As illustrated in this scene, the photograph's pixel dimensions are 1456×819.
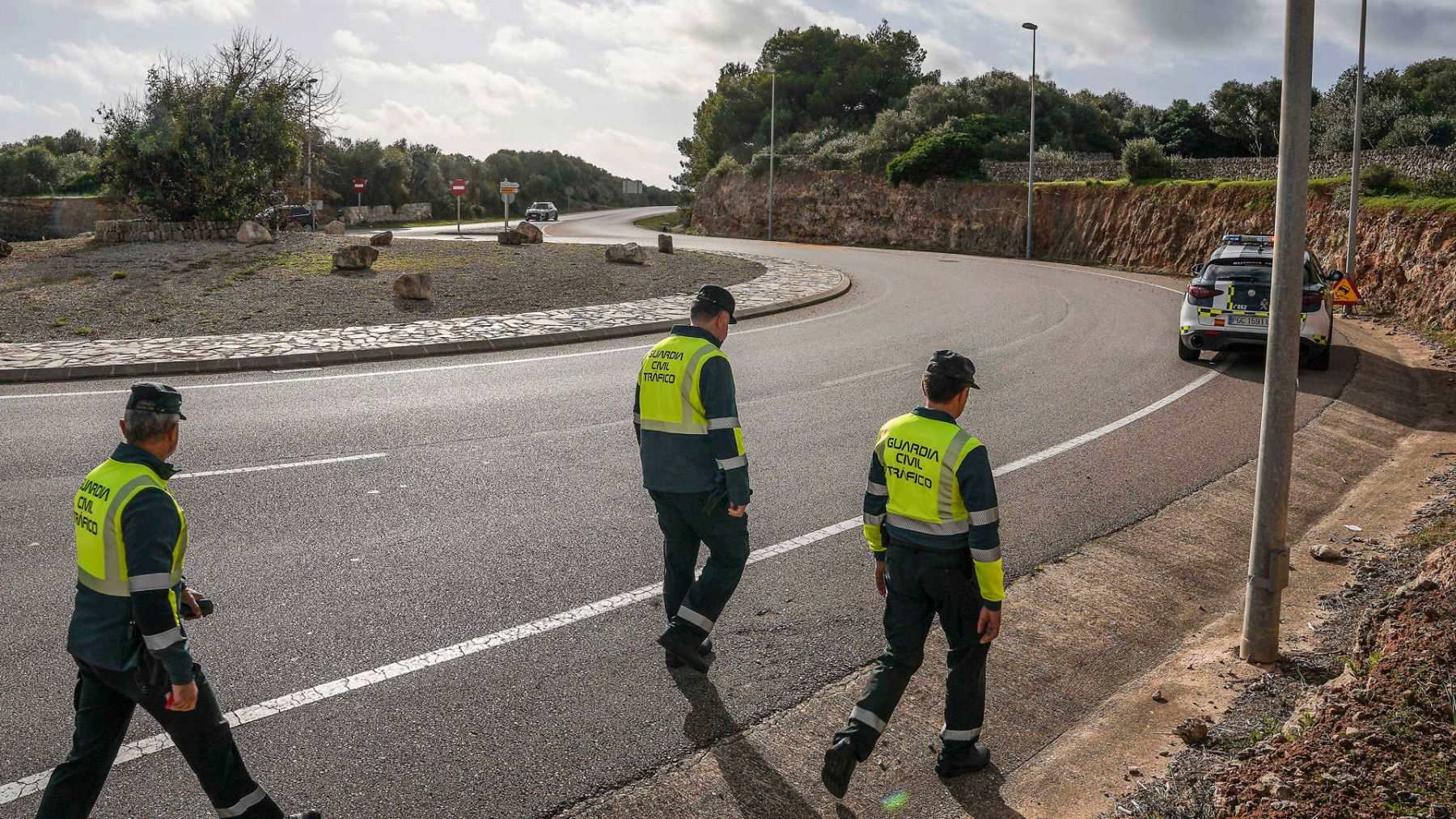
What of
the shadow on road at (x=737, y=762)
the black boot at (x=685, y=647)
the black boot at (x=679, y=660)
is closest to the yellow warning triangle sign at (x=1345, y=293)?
the black boot at (x=679, y=660)

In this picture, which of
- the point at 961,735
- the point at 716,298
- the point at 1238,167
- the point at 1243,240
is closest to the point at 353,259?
the point at 1243,240

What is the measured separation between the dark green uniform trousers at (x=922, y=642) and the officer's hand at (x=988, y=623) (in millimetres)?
61

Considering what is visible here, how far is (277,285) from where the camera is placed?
67.2 feet

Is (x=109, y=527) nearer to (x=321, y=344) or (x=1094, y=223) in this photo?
(x=321, y=344)

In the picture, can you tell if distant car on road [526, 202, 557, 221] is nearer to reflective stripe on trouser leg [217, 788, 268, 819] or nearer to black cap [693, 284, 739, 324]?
black cap [693, 284, 739, 324]

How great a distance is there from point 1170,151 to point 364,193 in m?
47.8

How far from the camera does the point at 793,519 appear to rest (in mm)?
8062

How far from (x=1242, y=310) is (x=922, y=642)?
1171cm

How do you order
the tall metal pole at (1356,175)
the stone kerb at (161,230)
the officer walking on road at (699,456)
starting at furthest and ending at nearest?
the stone kerb at (161,230), the tall metal pole at (1356,175), the officer walking on road at (699,456)

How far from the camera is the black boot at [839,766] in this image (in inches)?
174

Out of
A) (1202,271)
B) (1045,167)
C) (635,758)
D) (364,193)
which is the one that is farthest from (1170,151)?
(635,758)

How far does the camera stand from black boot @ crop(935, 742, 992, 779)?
15.5 feet

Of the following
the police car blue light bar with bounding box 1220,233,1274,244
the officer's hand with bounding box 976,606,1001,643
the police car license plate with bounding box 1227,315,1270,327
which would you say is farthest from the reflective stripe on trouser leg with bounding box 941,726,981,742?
the police car blue light bar with bounding box 1220,233,1274,244

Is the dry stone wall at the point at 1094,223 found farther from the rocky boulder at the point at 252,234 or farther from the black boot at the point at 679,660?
the rocky boulder at the point at 252,234
